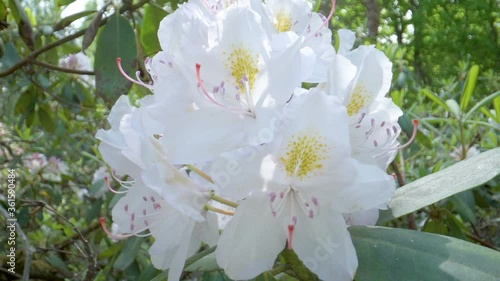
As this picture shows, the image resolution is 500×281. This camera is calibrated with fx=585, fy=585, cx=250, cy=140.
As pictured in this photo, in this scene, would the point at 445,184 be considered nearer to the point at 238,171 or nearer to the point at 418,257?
Result: the point at 418,257

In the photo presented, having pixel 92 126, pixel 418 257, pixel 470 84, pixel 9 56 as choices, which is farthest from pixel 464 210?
pixel 92 126

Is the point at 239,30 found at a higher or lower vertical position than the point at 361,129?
higher

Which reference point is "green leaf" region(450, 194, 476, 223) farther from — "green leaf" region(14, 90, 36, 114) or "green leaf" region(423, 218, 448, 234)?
"green leaf" region(14, 90, 36, 114)

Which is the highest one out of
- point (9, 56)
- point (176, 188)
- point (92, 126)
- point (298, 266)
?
point (176, 188)

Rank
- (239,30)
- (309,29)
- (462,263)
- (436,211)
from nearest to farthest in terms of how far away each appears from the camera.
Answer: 1. (462,263)
2. (239,30)
3. (309,29)
4. (436,211)

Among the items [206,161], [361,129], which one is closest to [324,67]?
[361,129]

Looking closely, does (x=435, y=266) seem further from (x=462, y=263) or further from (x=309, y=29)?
(x=309, y=29)
